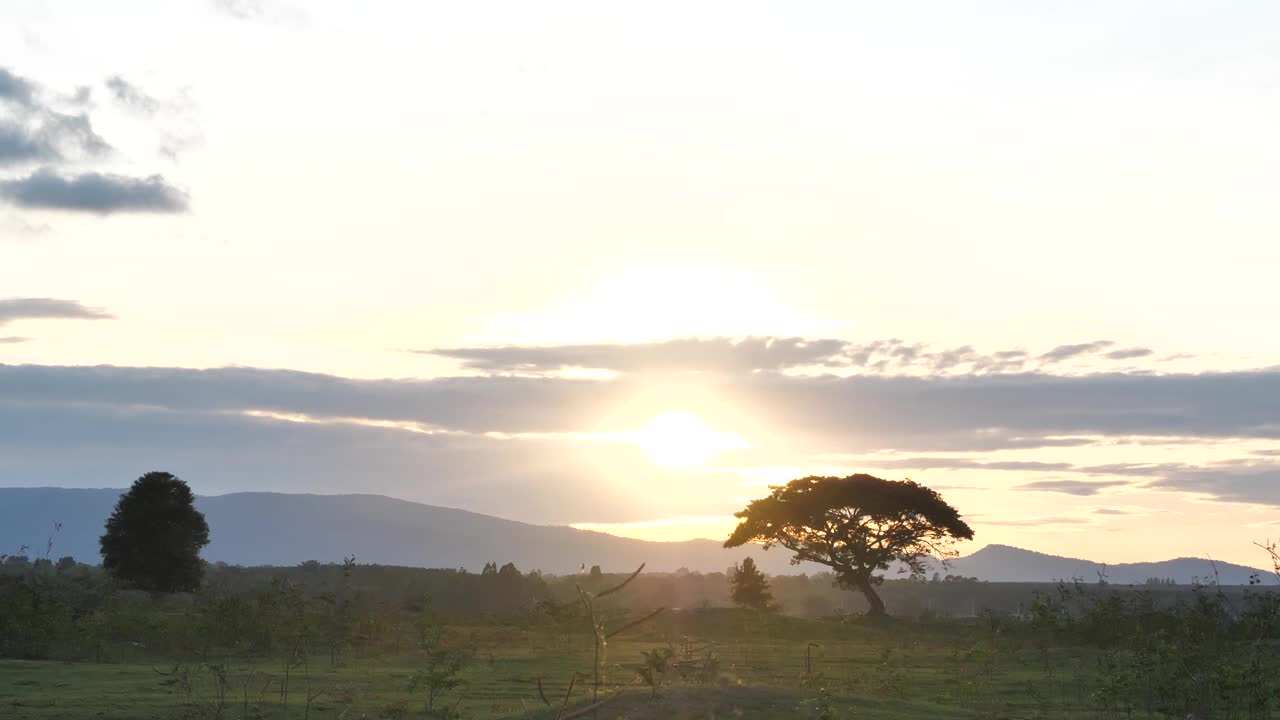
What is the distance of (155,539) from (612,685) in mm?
34283

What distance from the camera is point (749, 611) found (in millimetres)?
47375

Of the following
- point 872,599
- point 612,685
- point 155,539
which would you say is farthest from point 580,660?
point 155,539

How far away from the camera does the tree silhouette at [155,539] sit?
50250 millimetres

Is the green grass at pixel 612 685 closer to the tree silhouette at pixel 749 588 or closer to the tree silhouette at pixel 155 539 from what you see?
the tree silhouette at pixel 749 588

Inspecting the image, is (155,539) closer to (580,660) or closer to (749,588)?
(749,588)

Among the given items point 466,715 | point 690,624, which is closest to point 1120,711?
point 466,715

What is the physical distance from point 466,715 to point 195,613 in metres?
18.8

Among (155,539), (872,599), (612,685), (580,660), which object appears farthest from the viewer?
(872,599)

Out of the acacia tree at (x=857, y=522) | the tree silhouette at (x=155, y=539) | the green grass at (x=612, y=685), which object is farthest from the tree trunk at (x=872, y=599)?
the tree silhouette at (x=155, y=539)

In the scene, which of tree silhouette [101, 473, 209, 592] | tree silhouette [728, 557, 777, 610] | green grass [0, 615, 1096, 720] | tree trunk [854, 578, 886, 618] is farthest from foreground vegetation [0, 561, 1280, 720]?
tree silhouette [728, 557, 777, 610]

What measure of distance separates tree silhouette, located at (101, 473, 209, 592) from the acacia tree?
2342 cm

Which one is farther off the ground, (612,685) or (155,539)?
(155,539)

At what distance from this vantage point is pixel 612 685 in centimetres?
2255

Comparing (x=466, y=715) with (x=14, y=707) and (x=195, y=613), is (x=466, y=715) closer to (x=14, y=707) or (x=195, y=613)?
(x=14, y=707)
